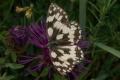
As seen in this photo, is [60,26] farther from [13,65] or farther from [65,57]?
[13,65]

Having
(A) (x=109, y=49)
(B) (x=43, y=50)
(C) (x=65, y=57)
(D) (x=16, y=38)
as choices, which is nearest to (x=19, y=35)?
(D) (x=16, y=38)

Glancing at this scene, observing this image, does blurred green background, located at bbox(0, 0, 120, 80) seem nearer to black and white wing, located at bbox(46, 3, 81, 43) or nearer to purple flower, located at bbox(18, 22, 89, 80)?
purple flower, located at bbox(18, 22, 89, 80)

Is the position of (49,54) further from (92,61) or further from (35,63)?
(92,61)

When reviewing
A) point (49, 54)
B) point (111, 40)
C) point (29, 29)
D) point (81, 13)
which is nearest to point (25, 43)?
point (29, 29)

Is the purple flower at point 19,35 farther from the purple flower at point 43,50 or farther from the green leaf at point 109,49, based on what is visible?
the green leaf at point 109,49

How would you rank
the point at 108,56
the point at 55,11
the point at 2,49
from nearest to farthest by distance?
1. the point at 55,11
2. the point at 2,49
3. the point at 108,56

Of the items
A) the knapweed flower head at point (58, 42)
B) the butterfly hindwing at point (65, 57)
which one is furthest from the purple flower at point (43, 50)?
the butterfly hindwing at point (65, 57)
